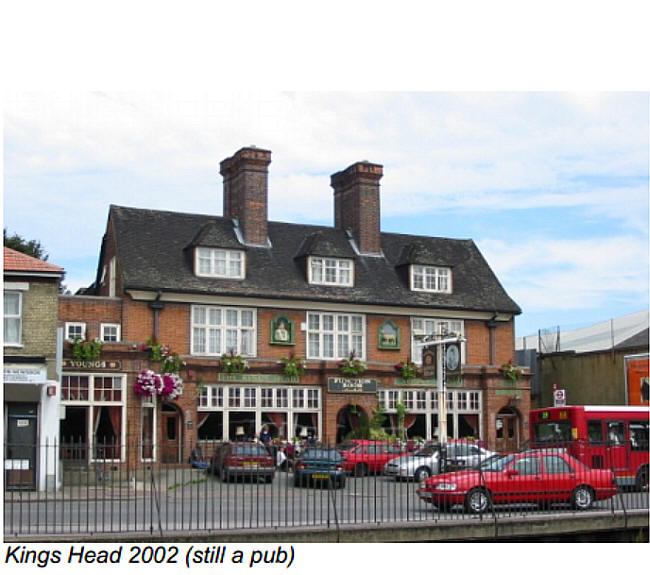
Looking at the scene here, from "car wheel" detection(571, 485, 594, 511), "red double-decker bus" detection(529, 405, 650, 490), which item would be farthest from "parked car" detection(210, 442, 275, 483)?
"red double-decker bus" detection(529, 405, 650, 490)

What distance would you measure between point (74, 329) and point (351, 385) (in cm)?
1179

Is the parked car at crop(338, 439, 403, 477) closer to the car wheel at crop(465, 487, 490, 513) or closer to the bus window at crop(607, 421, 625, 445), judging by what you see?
the bus window at crop(607, 421, 625, 445)

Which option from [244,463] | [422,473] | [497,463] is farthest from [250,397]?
[244,463]

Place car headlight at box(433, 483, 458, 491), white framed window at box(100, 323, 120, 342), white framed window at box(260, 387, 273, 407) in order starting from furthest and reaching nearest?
white framed window at box(260, 387, 273, 407) < white framed window at box(100, 323, 120, 342) < car headlight at box(433, 483, 458, 491)

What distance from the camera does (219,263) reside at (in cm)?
4312

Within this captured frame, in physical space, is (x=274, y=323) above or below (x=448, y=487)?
above

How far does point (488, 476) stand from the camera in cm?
2119

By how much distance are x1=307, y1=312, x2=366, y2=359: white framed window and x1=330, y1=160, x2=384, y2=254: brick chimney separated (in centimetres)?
454

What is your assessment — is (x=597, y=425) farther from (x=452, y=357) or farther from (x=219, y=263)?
(x=219, y=263)

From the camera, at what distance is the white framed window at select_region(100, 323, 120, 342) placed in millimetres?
39781

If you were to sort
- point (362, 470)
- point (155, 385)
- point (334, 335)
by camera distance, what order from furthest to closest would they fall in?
1. point (334, 335)
2. point (155, 385)
3. point (362, 470)

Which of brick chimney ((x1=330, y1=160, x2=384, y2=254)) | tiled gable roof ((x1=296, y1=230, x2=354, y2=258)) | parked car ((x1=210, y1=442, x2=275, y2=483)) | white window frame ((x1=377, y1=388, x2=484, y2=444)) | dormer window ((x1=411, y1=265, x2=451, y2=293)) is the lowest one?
parked car ((x1=210, y1=442, x2=275, y2=483))

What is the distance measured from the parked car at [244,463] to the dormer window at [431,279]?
25.8 m

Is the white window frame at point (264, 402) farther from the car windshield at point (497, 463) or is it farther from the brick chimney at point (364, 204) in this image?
the car windshield at point (497, 463)
